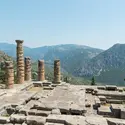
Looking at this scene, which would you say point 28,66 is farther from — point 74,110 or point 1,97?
point 74,110

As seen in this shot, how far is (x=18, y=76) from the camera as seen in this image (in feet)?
68.5

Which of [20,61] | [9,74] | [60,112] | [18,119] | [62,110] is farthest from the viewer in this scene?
[20,61]

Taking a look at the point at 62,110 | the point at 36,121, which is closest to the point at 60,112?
the point at 62,110

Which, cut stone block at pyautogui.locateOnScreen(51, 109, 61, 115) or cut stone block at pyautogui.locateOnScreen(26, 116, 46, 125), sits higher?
cut stone block at pyautogui.locateOnScreen(51, 109, 61, 115)

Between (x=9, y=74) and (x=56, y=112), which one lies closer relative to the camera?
(x=56, y=112)

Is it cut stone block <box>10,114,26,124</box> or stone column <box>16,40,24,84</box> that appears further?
stone column <box>16,40,24,84</box>

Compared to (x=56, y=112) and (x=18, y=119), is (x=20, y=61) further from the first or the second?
(x=18, y=119)

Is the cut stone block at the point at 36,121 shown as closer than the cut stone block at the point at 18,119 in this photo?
Yes

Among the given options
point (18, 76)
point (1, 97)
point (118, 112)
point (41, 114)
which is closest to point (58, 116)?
point (41, 114)

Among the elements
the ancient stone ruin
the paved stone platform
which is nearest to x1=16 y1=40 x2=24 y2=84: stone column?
the ancient stone ruin

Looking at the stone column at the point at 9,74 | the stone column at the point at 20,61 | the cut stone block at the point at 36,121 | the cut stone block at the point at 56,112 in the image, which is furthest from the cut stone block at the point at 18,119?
the stone column at the point at 20,61

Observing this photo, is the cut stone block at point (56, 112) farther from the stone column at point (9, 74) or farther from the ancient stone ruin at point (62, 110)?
the stone column at point (9, 74)

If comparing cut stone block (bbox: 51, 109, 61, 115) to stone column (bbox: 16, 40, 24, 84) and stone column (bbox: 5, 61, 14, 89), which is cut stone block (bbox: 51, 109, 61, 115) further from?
stone column (bbox: 16, 40, 24, 84)

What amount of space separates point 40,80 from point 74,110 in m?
12.7
